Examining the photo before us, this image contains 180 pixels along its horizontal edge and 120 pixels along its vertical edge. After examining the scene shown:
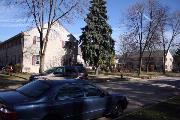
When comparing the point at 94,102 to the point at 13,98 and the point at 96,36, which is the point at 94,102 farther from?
the point at 96,36

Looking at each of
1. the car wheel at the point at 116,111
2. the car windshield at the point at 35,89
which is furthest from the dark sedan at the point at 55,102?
the car wheel at the point at 116,111

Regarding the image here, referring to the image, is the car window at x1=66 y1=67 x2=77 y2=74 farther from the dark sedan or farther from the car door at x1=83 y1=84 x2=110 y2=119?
the car door at x1=83 y1=84 x2=110 y2=119

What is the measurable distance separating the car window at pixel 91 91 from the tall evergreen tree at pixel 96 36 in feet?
116

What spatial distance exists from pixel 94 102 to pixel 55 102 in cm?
178

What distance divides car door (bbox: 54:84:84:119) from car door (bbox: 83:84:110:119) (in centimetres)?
31

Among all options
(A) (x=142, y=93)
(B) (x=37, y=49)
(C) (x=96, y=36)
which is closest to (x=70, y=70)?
(A) (x=142, y=93)

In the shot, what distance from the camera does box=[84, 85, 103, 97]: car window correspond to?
10148 millimetres

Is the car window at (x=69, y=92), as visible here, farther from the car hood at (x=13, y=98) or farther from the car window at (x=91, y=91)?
the car hood at (x=13, y=98)

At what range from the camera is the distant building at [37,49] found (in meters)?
43.2

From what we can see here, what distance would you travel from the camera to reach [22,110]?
8.15 m

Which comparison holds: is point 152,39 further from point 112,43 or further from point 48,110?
point 48,110

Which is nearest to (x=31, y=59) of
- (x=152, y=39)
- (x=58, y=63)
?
(x=58, y=63)

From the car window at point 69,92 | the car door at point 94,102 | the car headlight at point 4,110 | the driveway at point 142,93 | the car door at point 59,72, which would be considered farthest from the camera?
the car door at point 59,72

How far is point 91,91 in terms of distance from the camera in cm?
1038
